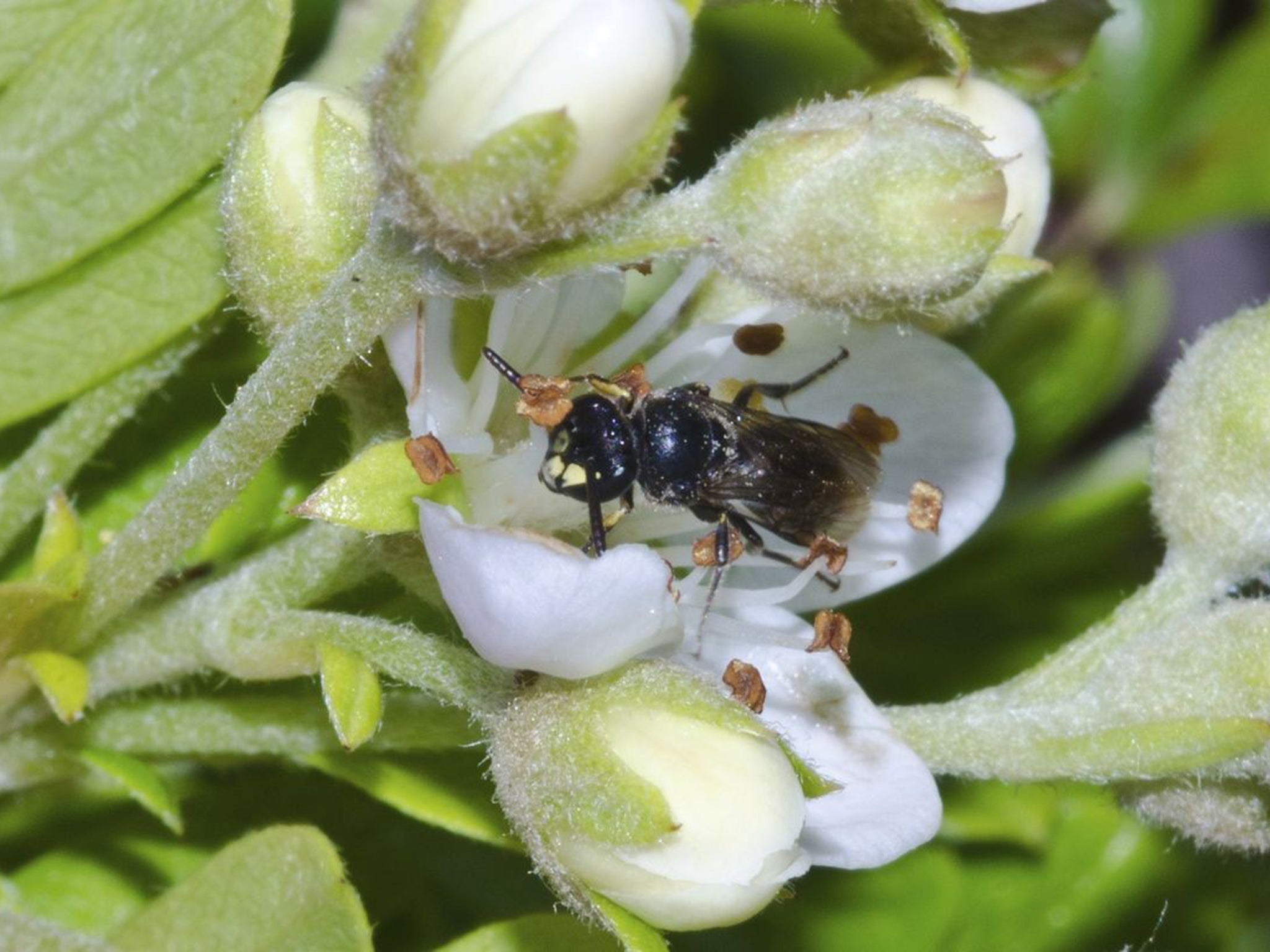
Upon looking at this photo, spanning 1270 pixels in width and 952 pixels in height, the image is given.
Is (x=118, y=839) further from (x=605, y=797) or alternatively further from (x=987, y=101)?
(x=987, y=101)

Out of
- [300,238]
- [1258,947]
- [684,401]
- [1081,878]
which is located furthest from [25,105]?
[1258,947]

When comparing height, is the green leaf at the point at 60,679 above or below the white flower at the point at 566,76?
below

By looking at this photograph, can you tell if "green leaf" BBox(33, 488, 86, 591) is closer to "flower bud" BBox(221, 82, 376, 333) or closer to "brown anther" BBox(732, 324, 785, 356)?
"flower bud" BBox(221, 82, 376, 333)

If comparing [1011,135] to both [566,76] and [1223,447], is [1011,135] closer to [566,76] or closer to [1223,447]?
[1223,447]

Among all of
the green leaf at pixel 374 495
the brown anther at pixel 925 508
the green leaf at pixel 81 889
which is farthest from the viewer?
the green leaf at pixel 81 889

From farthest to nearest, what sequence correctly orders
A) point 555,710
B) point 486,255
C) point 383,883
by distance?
point 383,883 < point 555,710 < point 486,255

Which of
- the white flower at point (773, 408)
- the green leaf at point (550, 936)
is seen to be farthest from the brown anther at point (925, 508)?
the green leaf at point (550, 936)

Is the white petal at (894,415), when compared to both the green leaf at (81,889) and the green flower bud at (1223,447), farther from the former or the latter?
the green leaf at (81,889)
